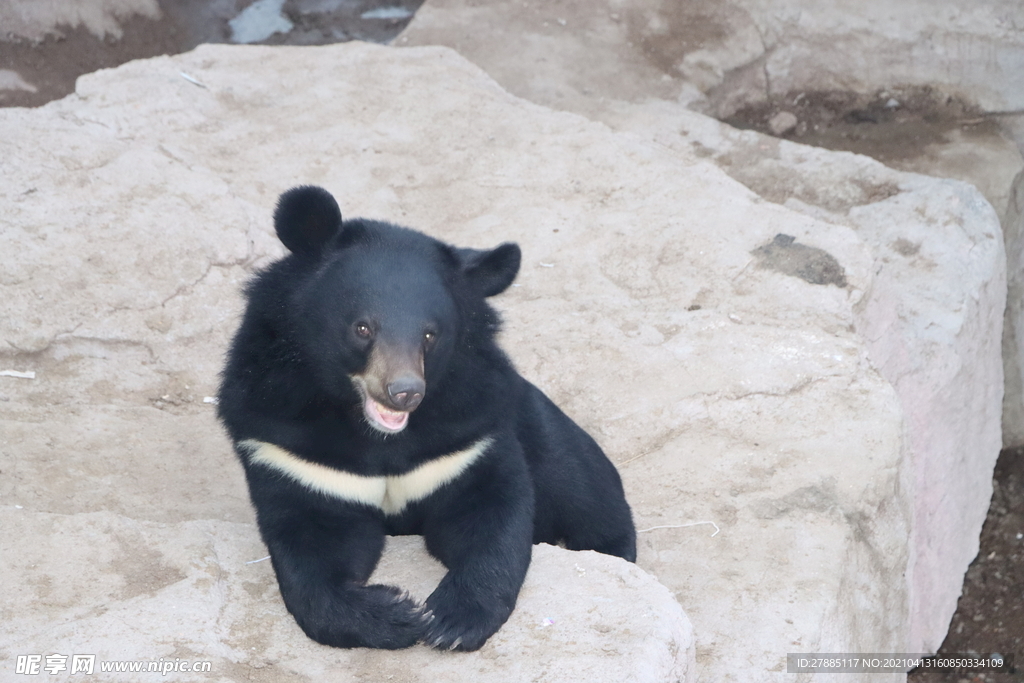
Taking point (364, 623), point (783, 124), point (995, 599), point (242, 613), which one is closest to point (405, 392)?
point (364, 623)

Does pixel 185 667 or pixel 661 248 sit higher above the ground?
pixel 185 667

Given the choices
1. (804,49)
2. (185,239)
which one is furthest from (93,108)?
(804,49)

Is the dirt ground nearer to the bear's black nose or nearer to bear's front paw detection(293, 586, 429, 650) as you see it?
Result: bear's front paw detection(293, 586, 429, 650)

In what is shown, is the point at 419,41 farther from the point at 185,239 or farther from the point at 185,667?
the point at 185,667

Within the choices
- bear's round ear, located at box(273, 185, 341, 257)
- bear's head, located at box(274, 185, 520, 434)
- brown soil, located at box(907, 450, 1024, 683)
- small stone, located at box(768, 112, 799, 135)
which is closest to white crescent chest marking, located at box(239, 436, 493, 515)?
bear's head, located at box(274, 185, 520, 434)

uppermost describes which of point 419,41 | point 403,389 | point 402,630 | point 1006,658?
point 403,389

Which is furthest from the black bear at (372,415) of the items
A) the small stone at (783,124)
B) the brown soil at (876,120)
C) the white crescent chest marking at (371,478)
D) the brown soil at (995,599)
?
the small stone at (783,124)

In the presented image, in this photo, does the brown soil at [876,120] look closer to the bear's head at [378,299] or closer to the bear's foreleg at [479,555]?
the bear's head at [378,299]

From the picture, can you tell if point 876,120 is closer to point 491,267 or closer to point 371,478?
point 491,267

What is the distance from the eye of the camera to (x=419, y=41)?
823 cm

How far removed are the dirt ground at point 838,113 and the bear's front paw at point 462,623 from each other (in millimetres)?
3853

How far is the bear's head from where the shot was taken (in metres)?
2.83

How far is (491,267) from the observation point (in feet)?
10.3

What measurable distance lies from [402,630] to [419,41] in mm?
6303
